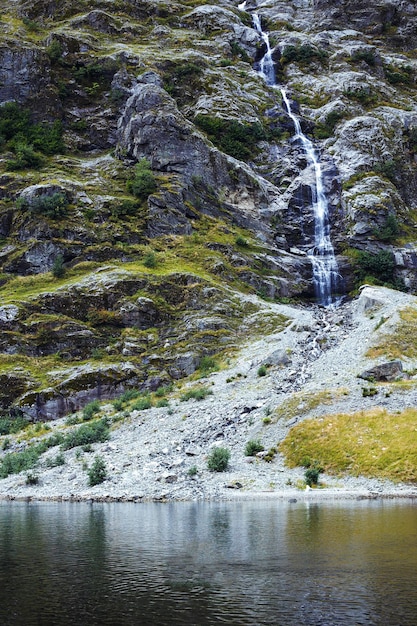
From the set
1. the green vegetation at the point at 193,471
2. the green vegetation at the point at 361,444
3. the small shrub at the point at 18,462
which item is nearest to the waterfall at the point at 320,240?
the green vegetation at the point at 361,444

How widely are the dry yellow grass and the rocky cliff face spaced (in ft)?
67.9

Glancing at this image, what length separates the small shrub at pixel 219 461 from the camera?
43.9 m

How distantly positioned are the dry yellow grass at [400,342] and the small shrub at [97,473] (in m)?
29.4

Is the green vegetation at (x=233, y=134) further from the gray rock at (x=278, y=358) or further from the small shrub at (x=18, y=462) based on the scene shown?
the small shrub at (x=18, y=462)

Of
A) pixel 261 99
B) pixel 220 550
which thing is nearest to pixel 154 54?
pixel 261 99

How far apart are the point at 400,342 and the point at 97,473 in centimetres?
3416

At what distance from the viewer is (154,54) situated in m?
136

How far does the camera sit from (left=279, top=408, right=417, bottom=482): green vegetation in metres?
42.2

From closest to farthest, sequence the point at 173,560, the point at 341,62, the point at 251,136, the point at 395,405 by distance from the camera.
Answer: the point at 173,560 → the point at 395,405 → the point at 251,136 → the point at 341,62

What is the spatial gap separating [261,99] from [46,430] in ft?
320

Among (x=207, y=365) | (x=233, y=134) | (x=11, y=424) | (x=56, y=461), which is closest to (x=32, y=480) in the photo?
(x=56, y=461)

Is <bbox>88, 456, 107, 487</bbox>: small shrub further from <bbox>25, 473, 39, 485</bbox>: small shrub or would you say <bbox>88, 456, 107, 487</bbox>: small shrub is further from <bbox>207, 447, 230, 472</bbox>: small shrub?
<bbox>207, 447, 230, 472</bbox>: small shrub

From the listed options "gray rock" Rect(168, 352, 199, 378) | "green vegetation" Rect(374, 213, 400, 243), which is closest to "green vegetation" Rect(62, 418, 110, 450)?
"gray rock" Rect(168, 352, 199, 378)

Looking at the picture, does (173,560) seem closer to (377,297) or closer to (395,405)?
(395,405)
